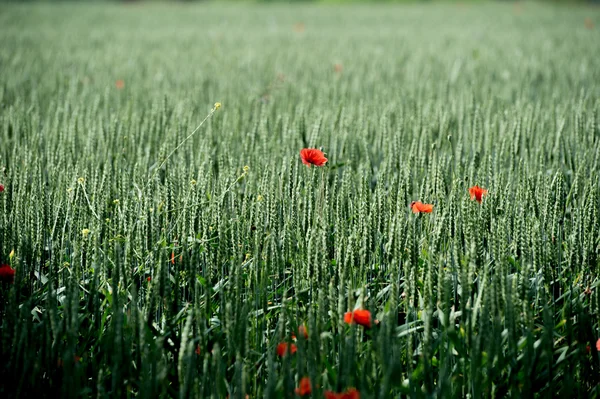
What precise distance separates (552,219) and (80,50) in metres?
5.33

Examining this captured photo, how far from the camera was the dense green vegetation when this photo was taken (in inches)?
48.7

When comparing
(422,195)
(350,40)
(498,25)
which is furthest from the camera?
(498,25)

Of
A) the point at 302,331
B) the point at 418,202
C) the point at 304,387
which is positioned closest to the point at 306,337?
the point at 302,331

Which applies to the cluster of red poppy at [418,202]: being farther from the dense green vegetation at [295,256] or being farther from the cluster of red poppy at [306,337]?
the cluster of red poppy at [306,337]

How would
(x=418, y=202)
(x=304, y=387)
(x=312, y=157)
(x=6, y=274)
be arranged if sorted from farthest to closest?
1. (x=312, y=157)
2. (x=418, y=202)
3. (x=6, y=274)
4. (x=304, y=387)

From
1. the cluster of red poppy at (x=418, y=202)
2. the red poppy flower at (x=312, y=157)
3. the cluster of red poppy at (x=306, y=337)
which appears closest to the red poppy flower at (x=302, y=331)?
the cluster of red poppy at (x=306, y=337)

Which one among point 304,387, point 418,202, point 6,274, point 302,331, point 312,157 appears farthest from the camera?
point 312,157

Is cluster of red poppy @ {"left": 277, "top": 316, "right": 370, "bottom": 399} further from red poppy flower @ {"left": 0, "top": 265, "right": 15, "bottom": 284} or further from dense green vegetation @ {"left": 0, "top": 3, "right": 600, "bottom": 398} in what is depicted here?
red poppy flower @ {"left": 0, "top": 265, "right": 15, "bottom": 284}

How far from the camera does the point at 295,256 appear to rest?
145 centimetres

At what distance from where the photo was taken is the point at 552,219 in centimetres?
166

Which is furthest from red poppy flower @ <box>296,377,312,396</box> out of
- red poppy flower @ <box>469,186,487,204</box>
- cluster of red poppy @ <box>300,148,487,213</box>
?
red poppy flower @ <box>469,186,487,204</box>

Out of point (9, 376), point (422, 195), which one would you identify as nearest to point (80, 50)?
point (422, 195)

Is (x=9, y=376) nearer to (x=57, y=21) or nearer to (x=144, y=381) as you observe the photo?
(x=144, y=381)

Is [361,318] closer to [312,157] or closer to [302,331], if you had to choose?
[302,331]
